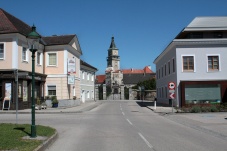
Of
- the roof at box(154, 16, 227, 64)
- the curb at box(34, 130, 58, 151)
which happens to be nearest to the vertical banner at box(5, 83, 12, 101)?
the roof at box(154, 16, 227, 64)

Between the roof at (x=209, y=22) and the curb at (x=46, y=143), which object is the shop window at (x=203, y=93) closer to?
the roof at (x=209, y=22)

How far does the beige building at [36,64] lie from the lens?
98.9ft

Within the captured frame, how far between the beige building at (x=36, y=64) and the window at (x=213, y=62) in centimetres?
1569

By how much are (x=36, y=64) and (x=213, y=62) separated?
19803 millimetres

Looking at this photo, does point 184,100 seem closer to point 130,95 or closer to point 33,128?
point 33,128

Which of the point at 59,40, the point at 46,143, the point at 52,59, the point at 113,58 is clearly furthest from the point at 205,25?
the point at 113,58

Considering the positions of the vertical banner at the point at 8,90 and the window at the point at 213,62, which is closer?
the vertical banner at the point at 8,90

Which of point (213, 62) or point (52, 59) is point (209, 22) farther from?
point (52, 59)

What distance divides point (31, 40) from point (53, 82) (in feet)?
84.8

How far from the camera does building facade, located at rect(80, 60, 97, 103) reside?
2076 inches

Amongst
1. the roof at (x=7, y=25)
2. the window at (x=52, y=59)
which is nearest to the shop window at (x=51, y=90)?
the window at (x=52, y=59)

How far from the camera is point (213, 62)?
34.9 metres

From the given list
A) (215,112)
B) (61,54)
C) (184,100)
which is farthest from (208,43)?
(61,54)

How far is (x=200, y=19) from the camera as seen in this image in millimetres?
40219
